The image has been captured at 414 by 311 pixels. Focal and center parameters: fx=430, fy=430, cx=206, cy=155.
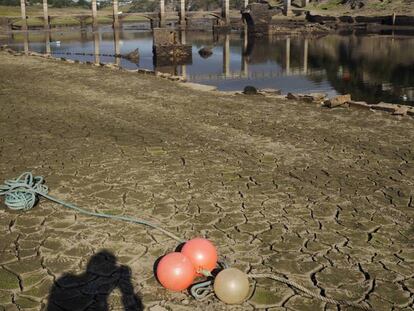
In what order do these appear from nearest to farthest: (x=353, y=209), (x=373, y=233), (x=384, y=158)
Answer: (x=373, y=233)
(x=353, y=209)
(x=384, y=158)

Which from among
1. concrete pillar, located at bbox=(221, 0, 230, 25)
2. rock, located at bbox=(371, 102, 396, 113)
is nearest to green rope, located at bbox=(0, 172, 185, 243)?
rock, located at bbox=(371, 102, 396, 113)

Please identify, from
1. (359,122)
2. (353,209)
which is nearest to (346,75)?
(359,122)

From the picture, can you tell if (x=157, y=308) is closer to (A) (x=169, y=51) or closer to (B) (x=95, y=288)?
(B) (x=95, y=288)

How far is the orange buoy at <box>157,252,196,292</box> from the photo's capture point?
3438 mm

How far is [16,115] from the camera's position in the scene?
9625 millimetres

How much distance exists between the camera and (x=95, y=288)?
11.8 feet

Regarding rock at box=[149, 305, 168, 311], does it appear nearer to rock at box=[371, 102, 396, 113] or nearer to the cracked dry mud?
the cracked dry mud

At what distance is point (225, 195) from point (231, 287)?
2.19m

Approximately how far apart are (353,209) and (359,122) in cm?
441

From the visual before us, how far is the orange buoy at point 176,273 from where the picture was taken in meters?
3.44

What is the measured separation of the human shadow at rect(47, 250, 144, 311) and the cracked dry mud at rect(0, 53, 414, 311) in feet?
0.13

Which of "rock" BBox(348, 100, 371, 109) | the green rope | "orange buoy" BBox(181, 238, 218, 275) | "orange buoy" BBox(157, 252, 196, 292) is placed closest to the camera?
"orange buoy" BBox(157, 252, 196, 292)

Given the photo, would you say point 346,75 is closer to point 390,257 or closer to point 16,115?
point 16,115

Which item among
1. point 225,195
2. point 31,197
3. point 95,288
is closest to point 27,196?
point 31,197
